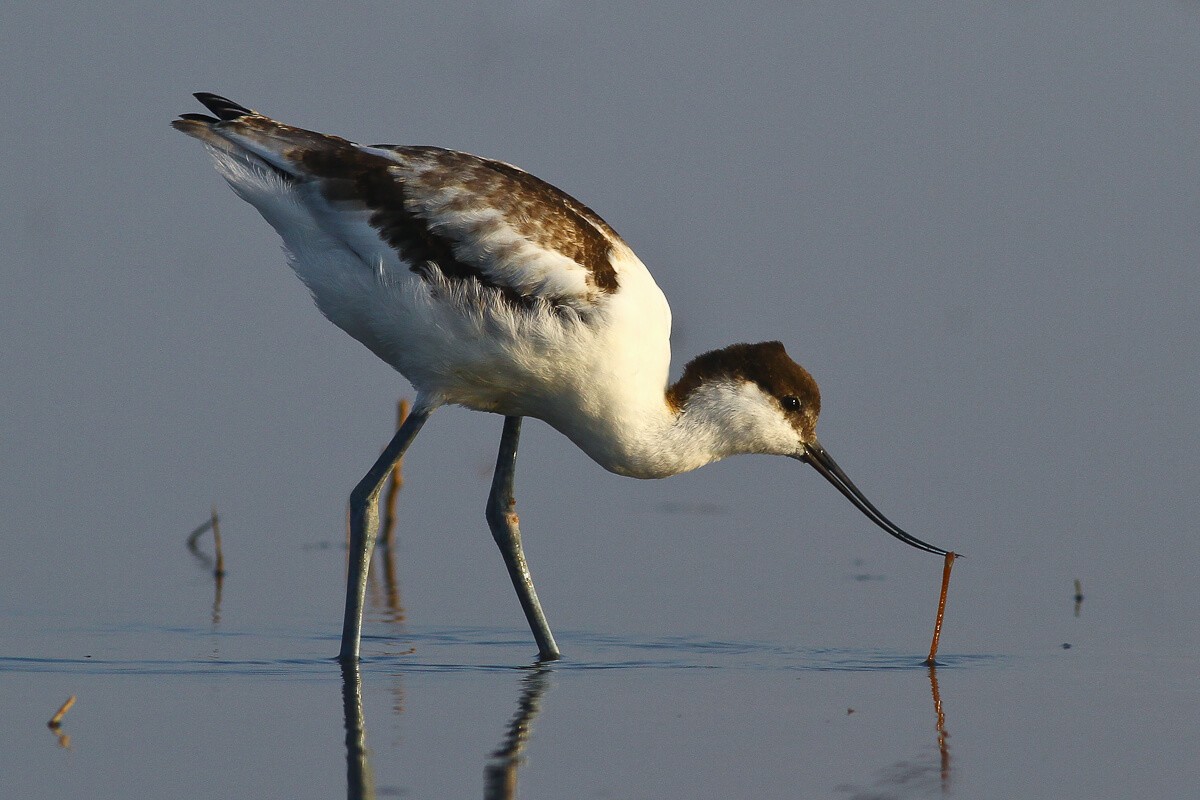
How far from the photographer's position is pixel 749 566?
801 cm

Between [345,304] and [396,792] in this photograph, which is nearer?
[396,792]

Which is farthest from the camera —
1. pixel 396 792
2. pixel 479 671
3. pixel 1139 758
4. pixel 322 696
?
pixel 479 671

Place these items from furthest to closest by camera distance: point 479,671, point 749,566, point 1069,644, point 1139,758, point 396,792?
1. point 749,566
2. point 1069,644
3. point 479,671
4. point 1139,758
5. point 396,792

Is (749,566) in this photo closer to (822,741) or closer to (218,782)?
(822,741)

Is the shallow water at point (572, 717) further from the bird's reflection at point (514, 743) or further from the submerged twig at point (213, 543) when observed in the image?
the submerged twig at point (213, 543)

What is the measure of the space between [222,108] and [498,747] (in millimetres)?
3090

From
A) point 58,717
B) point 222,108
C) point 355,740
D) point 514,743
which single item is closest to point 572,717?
point 514,743

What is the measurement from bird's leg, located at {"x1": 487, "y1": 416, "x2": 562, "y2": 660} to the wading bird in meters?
0.02

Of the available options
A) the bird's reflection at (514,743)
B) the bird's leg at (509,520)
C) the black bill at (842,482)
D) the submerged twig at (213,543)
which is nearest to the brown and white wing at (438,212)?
the bird's leg at (509,520)

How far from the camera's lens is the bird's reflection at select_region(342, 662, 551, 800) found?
4656mm

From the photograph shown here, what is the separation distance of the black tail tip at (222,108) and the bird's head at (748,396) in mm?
1987

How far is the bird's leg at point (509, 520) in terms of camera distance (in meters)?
6.98

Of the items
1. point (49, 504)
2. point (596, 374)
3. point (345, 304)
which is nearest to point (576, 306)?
point (596, 374)

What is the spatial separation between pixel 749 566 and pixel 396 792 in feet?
12.0
